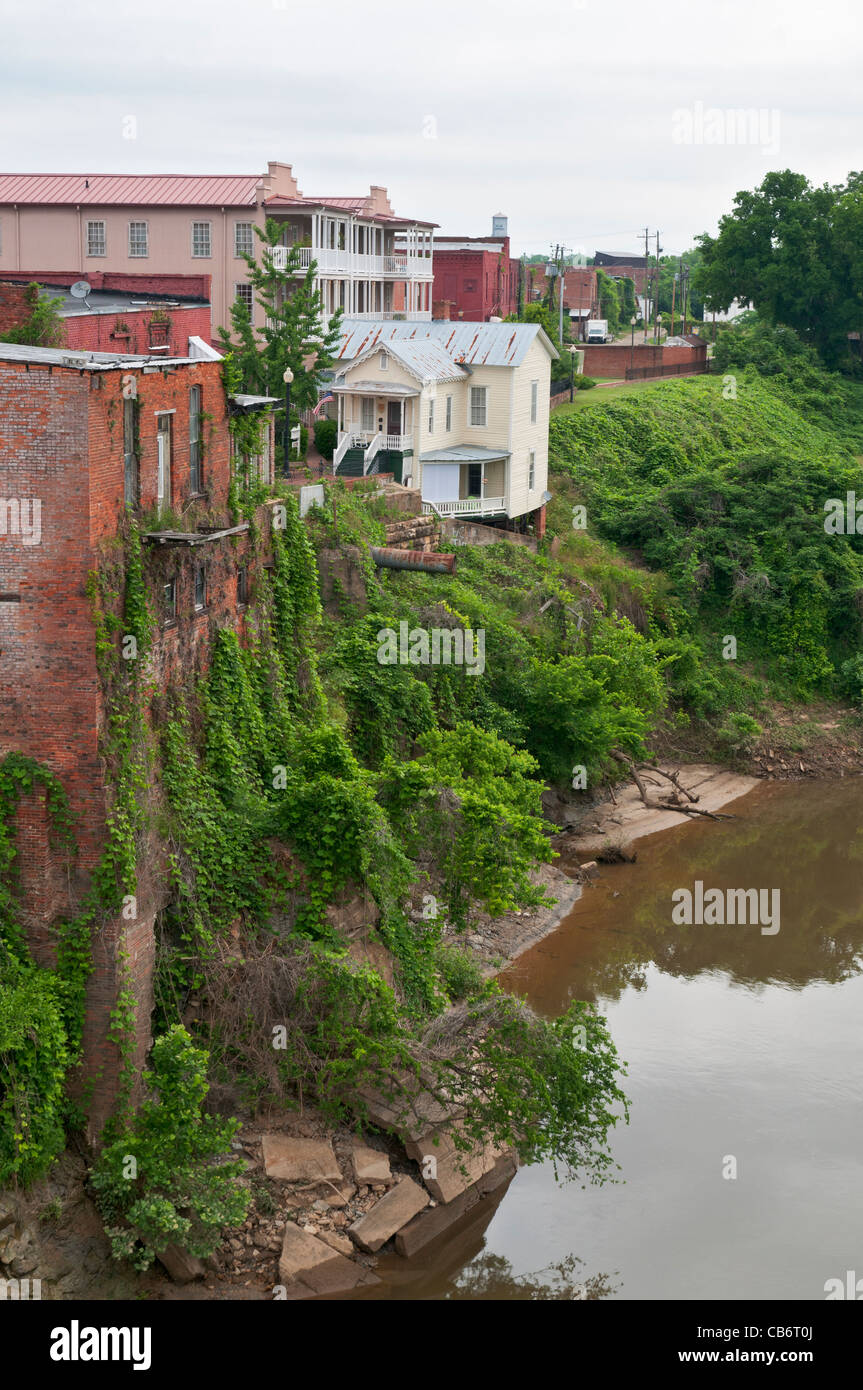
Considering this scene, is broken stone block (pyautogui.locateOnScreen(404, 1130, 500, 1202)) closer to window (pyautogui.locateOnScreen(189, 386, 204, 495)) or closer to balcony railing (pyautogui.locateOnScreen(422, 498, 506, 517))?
window (pyautogui.locateOnScreen(189, 386, 204, 495))

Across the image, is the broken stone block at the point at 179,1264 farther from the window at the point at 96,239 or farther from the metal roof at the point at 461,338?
the window at the point at 96,239

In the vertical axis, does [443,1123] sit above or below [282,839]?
below

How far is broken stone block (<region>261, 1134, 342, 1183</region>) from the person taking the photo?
75.0 ft

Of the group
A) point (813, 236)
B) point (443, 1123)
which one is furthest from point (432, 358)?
point (813, 236)

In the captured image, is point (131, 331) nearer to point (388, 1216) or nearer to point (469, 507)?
point (388, 1216)

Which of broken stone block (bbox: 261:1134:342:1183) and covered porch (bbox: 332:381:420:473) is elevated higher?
covered porch (bbox: 332:381:420:473)

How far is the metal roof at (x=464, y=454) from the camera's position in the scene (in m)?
48.1

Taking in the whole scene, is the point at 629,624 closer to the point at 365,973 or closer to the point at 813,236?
the point at 365,973

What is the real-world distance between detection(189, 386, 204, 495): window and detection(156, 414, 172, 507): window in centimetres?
99

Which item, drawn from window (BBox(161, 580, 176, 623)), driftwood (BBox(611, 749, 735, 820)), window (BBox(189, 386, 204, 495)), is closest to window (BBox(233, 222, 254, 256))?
driftwood (BBox(611, 749, 735, 820))

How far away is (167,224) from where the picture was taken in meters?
55.3

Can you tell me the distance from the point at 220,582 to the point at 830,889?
2017cm

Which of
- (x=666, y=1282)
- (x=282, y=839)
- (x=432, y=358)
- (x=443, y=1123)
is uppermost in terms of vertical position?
(x=432, y=358)

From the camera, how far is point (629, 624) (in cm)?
4531
